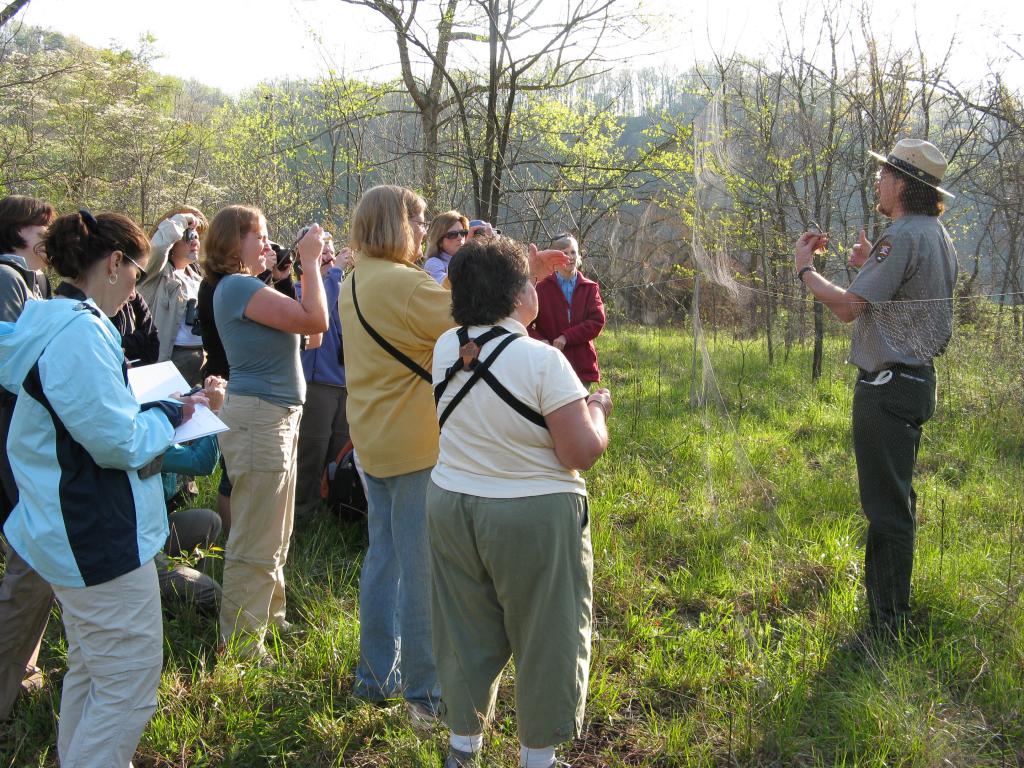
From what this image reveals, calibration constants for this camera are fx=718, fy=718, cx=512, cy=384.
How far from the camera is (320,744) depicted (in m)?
2.56

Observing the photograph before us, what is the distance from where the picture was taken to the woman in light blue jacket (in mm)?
1919

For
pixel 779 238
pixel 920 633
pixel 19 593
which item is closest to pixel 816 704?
pixel 920 633

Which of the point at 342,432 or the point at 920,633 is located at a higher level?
the point at 342,432

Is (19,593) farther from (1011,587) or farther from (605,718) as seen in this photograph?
(1011,587)

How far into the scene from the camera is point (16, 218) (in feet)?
12.1

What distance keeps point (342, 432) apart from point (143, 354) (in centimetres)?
127

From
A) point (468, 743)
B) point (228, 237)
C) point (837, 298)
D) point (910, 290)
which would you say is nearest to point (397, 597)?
point (468, 743)

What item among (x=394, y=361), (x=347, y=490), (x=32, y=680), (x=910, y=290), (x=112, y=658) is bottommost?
(x=32, y=680)

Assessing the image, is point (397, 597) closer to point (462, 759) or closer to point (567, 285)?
point (462, 759)

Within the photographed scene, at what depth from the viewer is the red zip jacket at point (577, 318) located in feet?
17.2

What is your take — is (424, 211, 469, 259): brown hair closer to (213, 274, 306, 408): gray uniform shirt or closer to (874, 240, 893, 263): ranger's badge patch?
(213, 274, 306, 408): gray uniform shirt

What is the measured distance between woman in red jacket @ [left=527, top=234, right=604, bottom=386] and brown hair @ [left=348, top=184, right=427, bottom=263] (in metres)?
2.63

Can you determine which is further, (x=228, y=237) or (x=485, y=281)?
(x=228, y=237)

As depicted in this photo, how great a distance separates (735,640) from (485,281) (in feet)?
6.74
